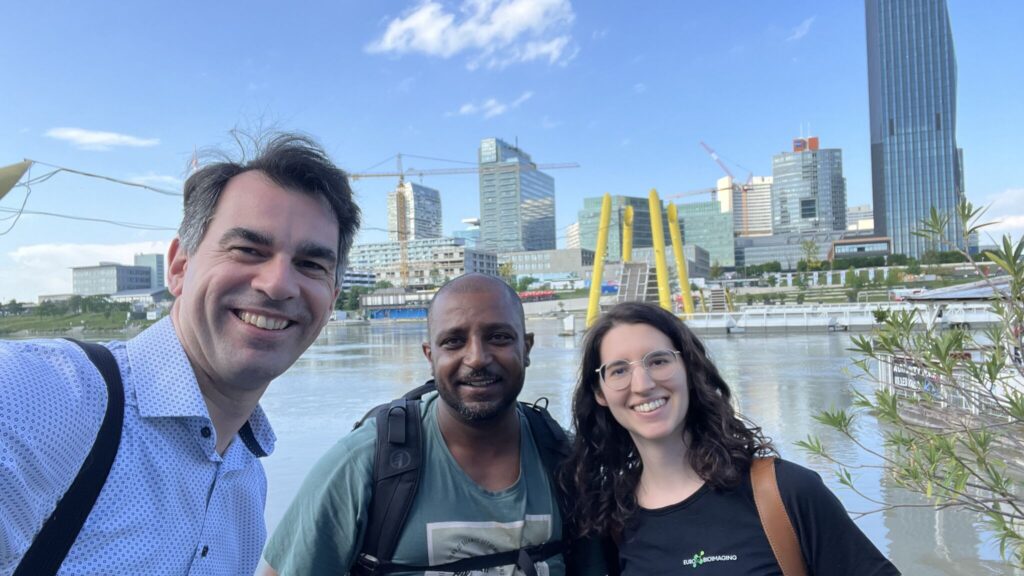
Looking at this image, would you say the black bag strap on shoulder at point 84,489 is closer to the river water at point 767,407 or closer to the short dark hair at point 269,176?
the short dark hair at point 269,176

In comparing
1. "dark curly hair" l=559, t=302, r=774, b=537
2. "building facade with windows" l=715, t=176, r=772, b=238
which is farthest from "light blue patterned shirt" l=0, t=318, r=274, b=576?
"building facade with windows" l=715, t=176, r=772, b=238

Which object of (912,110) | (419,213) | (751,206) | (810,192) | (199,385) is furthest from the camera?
(751,206)

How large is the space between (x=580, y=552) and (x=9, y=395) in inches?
64.0

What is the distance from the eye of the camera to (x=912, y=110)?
118250mm

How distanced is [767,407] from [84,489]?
38.7 ft

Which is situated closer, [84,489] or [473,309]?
[84,489]

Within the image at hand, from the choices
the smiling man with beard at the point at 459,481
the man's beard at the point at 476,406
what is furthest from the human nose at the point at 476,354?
the man's beard at the point at 476,406

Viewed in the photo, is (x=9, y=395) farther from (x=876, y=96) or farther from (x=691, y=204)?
(x=691, y=204)

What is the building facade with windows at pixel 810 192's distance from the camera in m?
157

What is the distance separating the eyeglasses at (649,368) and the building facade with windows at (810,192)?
165632mm

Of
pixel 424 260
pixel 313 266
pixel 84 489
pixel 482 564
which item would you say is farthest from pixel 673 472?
pixel 424 260

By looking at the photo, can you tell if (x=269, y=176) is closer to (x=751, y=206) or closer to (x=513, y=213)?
(x=513, y=213)

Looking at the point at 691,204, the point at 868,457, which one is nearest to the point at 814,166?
the point at 691,204

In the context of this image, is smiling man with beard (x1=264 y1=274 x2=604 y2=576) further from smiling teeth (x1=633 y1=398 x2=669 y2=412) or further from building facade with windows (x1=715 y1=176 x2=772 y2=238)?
building facade with windows (x1=715 y1=176 x2=772 y2=238)
